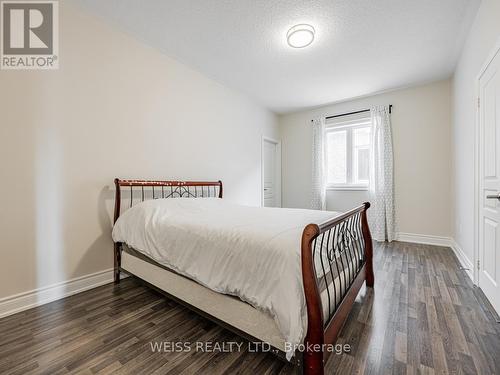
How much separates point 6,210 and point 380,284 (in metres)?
3.34

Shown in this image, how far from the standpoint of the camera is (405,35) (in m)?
2.47

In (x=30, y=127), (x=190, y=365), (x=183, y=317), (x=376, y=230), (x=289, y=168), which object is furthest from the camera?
(x=289, y=168)

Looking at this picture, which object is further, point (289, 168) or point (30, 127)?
point (289, 168)

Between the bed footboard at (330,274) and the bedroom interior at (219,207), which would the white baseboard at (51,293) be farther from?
the bed footboard at (330,274)

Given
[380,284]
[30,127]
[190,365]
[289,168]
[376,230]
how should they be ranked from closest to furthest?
[190,365]
[30,127]
[380,284]
[376,230]
[289,168]

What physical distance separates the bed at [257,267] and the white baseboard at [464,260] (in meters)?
1.16

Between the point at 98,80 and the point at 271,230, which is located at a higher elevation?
the point at 98,80

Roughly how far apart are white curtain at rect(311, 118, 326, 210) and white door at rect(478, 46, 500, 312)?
101 inches

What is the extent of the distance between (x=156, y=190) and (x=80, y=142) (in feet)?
2.99

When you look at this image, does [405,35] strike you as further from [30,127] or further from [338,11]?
[30,127]

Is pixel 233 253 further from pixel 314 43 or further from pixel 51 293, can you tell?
pixel 314 43

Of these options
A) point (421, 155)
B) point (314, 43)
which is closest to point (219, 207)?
point (314, 43)

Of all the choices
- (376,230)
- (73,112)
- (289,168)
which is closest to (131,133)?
(73,112)

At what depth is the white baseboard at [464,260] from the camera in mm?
2398
